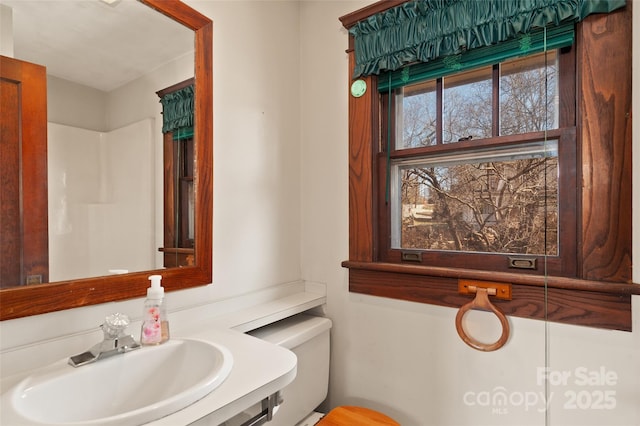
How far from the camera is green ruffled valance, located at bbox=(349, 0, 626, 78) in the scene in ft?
3.25

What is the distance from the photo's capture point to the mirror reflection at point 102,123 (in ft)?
2.66

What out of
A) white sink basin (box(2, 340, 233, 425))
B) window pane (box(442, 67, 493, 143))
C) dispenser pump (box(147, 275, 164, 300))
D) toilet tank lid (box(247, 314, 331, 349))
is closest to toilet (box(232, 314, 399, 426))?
toilet tank lid (box(247, 314, 331, 349))

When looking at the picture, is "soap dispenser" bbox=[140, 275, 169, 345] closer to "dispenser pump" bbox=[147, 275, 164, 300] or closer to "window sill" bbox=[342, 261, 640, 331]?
"dispenser pump" bbox=[147, 275, 164, 300]

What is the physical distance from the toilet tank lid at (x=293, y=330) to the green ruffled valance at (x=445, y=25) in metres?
1.07

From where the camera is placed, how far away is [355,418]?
4.09 feet

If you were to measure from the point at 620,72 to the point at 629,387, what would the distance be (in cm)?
89

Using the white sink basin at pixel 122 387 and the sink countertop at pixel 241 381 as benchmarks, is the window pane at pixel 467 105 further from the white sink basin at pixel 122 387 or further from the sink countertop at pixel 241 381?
the white sink basin at pixel 122 387

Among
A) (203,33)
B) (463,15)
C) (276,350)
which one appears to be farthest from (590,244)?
(203,33)

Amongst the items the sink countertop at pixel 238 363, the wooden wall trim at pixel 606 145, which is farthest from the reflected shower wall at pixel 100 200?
the wooden wall trim at pixel 606 145

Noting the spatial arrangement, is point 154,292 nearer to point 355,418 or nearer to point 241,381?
point 241,381

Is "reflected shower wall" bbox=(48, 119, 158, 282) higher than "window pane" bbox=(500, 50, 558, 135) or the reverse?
the reverse

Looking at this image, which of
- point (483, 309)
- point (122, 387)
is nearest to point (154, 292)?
point (122, 387)

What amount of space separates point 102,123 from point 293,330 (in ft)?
3.13

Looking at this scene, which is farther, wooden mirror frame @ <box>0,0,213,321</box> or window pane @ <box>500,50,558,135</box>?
window pane @ <box>500,50,558,135</box>
